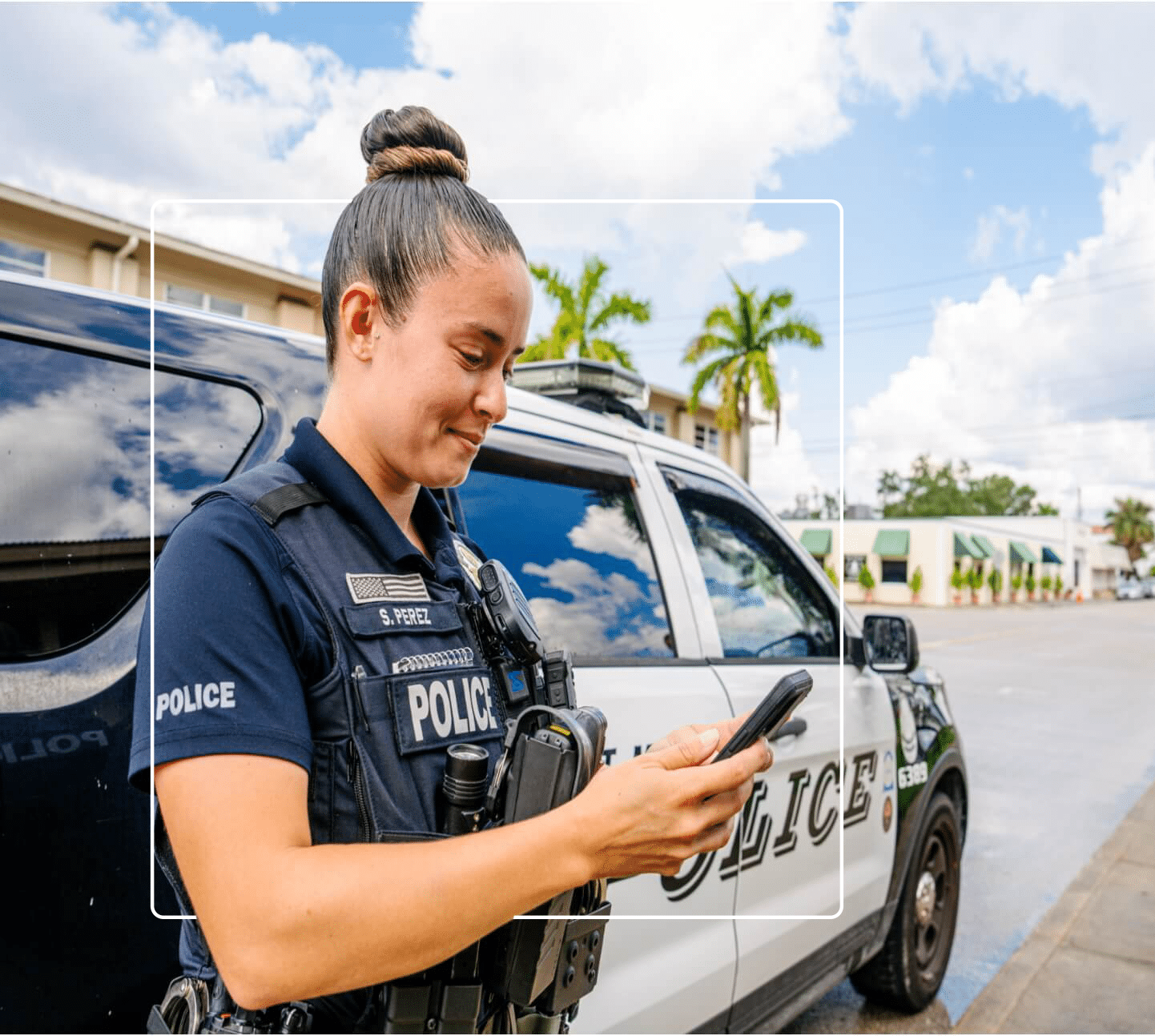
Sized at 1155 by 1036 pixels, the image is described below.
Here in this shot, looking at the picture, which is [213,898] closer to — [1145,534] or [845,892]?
[845,892]

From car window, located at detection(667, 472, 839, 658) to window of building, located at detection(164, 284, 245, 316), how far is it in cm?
110

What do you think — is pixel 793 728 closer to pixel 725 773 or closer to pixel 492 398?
pixel 725 773

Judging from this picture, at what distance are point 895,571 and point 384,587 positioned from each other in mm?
34122

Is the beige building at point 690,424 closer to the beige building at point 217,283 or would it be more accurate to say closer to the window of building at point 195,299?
the beige building at point 217,283

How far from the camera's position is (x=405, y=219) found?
96 centimetres

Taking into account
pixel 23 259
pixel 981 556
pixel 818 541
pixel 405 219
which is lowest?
pixel 981 556

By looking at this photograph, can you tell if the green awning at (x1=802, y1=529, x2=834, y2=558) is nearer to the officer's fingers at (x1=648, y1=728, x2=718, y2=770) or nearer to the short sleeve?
the officer's fingers at (x1=648, y1=728, x2=718, y2=770)

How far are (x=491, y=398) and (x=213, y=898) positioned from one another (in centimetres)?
55

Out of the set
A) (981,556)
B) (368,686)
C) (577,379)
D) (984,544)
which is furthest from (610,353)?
(984,544)

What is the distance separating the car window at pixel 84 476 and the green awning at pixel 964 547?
41.9 meters

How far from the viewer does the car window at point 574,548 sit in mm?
1759

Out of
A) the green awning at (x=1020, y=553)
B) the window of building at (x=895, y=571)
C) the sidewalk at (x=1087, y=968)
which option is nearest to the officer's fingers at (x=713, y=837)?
the sidewalk at (x=1087, y=968)

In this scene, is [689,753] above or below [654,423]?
below

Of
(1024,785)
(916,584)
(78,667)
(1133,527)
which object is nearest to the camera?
(78,667)
